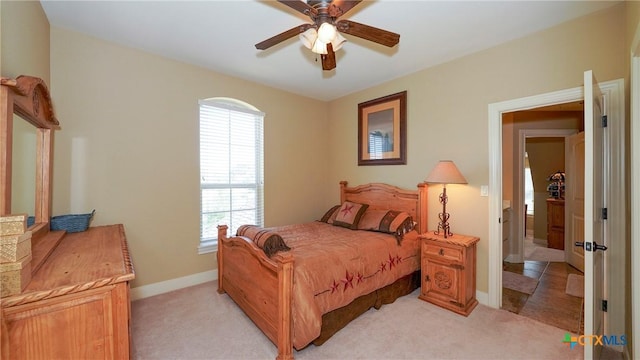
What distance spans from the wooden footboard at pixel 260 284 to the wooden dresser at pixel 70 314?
923mm

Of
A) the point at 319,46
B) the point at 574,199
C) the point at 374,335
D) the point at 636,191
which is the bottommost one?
the point at 374,335

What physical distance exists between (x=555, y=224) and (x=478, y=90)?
13.2 ft

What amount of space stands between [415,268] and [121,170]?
11.2 feet

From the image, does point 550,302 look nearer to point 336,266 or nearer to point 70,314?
point 336,266

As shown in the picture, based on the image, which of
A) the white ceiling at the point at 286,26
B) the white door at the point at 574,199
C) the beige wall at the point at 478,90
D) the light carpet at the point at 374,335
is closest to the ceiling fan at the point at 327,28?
the white ceiling at the point at 286,26

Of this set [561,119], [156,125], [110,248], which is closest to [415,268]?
[110,248]

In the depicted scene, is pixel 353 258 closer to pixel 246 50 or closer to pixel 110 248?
pixel 110 248

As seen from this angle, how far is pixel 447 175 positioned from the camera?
2693mm

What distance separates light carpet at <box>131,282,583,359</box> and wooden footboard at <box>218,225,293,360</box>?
0.49 feet

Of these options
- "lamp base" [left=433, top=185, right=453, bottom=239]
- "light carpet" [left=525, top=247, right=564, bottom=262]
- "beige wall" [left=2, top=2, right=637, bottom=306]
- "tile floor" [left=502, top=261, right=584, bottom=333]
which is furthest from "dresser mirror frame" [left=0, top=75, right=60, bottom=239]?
"light carpet" [left=525, top=247, right=564, bottom=262]

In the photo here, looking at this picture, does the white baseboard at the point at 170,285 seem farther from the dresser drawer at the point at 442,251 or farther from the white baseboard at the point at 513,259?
the white baseboard at the point at 513,259

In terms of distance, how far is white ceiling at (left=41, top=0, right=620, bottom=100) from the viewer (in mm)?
2084

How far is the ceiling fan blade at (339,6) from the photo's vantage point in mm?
1504

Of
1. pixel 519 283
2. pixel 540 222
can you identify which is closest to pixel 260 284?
pixel 519 283
